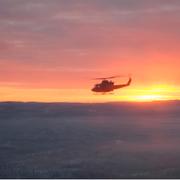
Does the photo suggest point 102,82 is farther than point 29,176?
No

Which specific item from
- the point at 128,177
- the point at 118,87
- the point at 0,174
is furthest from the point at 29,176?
the point at 118,87

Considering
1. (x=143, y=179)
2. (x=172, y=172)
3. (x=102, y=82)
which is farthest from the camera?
(x=172, y=172)

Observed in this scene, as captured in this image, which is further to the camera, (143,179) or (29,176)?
(29,176)

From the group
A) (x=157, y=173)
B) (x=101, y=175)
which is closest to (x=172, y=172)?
(x=157, y=173)

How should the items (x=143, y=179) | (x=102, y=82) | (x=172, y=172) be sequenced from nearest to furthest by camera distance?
(x=102, y=82), (x=143, y=179), (x=172, y=172)

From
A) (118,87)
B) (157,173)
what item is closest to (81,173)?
(157,173)

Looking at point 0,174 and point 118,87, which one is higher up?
point 118,87

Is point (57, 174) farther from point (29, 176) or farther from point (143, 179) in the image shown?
point (143, 179)

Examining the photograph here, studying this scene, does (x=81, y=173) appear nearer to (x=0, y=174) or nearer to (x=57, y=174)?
(x=57, y=174)

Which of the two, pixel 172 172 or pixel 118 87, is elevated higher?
pixel 118 87
